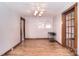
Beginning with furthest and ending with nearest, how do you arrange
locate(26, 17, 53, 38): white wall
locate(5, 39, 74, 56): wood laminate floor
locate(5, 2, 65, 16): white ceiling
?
1. locate(26, 17, 53, 38): white wall
2. locate(5, 39, 74, 56): wood laminate floor
3. locate(5, 2, 65, 16): white ceiling

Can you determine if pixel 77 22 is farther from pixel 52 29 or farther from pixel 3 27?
pixel 52 29

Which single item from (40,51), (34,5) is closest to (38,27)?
(40,51)

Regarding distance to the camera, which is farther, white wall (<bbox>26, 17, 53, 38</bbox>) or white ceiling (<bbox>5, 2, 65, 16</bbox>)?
white wall (<bbox>26, 17, 53, 38</bbox>)

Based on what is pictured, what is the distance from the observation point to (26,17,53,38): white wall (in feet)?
35.7

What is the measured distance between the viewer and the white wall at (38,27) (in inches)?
428

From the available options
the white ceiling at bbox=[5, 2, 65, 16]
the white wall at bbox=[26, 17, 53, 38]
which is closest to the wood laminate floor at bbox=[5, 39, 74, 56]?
the white ceiling at bbox=[5, 2, 65, 16]

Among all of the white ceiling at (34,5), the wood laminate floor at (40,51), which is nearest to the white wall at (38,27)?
the wood laminate floor at (40,51)

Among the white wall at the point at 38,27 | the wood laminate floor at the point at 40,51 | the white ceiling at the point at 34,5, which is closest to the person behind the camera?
the white ceiling at the point at 34,5

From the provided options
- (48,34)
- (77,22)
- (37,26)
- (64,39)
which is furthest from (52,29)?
(77,22)

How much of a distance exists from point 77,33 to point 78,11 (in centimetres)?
84

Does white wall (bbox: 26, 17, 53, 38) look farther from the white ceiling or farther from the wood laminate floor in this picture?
the white ceiling

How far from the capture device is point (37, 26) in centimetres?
1094

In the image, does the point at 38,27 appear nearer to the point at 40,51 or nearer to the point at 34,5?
the point at 40,51

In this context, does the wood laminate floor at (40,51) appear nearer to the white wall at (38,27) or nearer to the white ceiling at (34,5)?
the white ceiling at (34,5)
